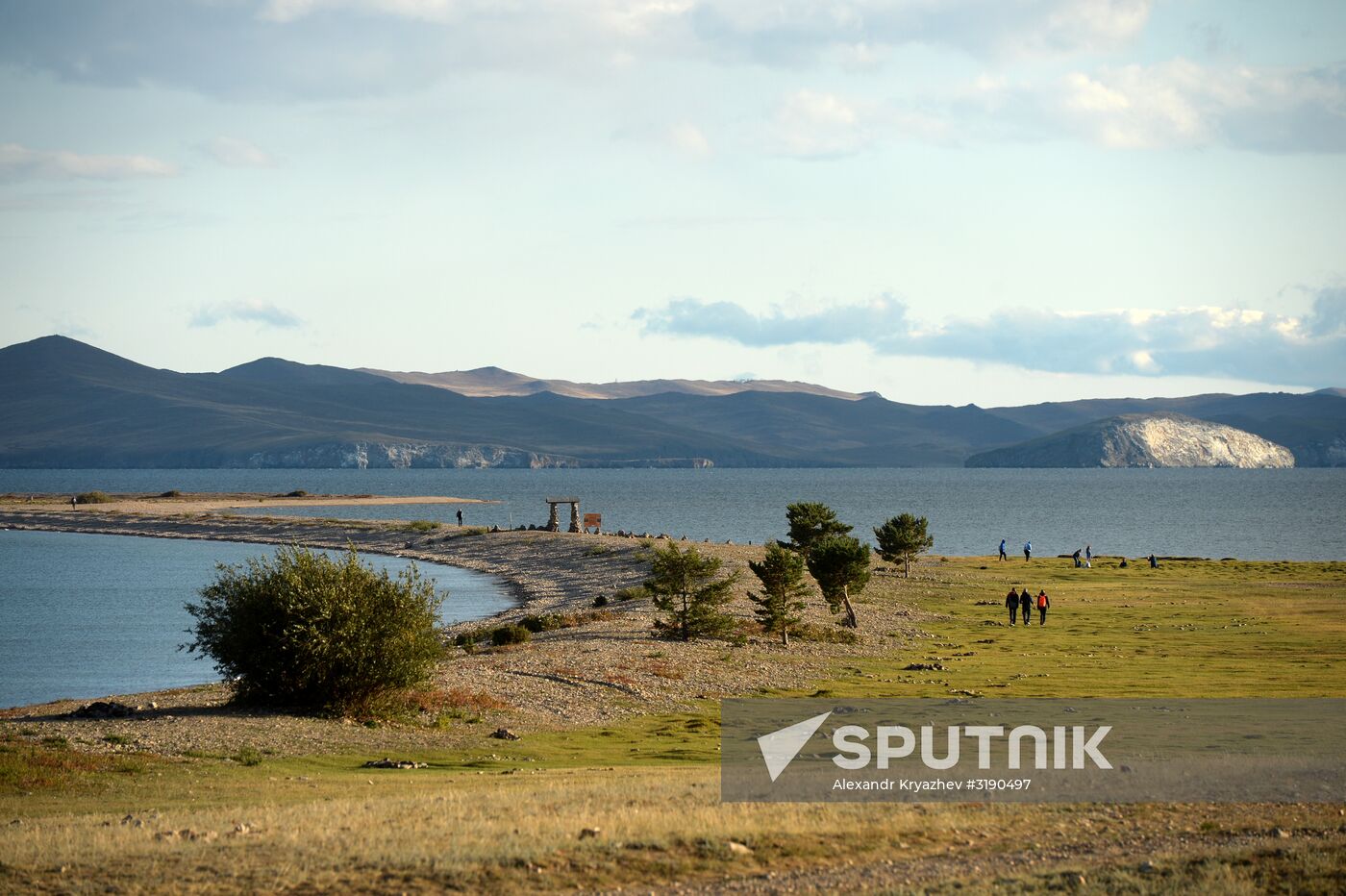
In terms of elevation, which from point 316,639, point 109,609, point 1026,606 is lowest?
point 109,609

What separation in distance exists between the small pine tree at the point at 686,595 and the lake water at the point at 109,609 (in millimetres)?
9090

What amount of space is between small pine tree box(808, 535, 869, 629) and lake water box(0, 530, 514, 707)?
14126 millimetres

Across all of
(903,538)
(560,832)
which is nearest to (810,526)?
(903,538)

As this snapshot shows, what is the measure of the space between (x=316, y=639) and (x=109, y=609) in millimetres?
36257

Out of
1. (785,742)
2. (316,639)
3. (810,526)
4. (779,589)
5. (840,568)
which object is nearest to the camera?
(785,742)

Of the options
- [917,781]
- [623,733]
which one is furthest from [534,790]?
[623,733]

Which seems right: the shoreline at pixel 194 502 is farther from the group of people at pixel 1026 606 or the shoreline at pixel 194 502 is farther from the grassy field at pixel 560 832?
the grassy field at pixel 560 832

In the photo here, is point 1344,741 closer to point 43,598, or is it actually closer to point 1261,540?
point 43,598

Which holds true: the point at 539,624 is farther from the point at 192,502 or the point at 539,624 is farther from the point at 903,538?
the point at 192,502

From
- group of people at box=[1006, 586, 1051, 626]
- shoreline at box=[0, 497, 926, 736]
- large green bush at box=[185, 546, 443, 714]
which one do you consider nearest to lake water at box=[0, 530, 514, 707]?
shoreline at box=[0, 497, 926, 736]

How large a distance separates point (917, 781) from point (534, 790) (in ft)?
20.6

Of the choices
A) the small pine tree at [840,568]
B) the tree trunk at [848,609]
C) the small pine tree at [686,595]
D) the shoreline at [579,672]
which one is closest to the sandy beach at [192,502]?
the shoreline at [579,672]

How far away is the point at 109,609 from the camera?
58.1 metres

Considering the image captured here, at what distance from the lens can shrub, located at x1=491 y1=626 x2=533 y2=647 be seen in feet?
138
